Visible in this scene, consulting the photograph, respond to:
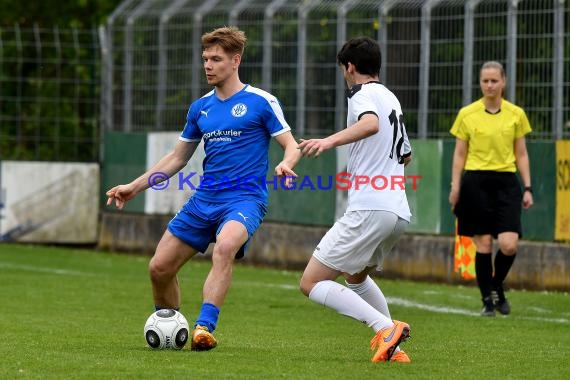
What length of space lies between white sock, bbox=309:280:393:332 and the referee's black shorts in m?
4.32

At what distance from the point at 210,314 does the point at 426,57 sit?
870 cm

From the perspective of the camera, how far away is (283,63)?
18.8m

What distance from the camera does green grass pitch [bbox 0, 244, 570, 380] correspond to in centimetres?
801

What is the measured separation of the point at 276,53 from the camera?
62.0 feet

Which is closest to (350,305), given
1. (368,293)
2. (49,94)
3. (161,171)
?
(368,293)

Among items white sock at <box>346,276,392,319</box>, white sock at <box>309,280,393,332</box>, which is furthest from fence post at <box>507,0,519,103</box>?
white sock at <box>309,280,393,332</box>

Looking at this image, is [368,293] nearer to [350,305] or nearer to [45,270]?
[350,305]

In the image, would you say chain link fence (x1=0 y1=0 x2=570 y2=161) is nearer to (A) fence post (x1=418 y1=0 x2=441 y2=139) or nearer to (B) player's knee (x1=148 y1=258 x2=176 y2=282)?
(A) fence post (x1=418 y1=0 x2=441 y2=139)

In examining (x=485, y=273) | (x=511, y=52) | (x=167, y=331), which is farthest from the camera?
(x=511, y=52)

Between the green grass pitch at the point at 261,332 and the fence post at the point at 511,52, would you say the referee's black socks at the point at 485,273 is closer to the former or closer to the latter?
the green grass pitch at the point at 261,332

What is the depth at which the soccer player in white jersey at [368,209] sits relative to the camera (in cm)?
836

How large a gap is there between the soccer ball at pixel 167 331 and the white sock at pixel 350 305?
3.19 ft

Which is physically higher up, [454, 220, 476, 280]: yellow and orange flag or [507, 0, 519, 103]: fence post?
[507, 0, 519, 103]: fence post

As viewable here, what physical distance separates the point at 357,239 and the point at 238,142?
1175 mm
